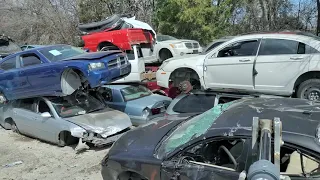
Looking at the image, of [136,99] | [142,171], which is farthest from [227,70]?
[142,171]

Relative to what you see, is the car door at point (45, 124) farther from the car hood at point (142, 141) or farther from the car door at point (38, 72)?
the car hood at point (142, 141)

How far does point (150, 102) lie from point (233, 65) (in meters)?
2.33

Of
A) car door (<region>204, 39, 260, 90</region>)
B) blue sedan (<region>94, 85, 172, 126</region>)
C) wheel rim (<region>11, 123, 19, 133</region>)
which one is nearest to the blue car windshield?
blue sedan (<region>94, 85, 172, 126</region>)

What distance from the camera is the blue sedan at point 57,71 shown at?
7836 mm

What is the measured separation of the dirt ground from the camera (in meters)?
6.43

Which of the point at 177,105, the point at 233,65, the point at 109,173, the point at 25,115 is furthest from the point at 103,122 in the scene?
the point at 109,173

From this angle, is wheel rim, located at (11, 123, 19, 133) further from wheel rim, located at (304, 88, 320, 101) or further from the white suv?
wheel rim, located at (304, 88, 320, 101)

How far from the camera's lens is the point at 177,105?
670 centimetres

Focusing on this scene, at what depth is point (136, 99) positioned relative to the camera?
935 cm

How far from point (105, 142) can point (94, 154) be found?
0.35m

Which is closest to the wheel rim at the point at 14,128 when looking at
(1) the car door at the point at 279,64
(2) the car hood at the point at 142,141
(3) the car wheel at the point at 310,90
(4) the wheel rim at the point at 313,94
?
(2) the car hood at the point at 142,141

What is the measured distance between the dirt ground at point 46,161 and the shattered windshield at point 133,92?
2.18m

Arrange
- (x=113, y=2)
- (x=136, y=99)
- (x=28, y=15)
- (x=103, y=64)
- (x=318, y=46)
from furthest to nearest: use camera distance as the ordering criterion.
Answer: (x=28, y=15) < (x=113, y=2) < (x=136, y=99) < (x=103, y=64) < (x=318, y=46)

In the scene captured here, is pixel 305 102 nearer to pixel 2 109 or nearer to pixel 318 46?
pixel 318 46
